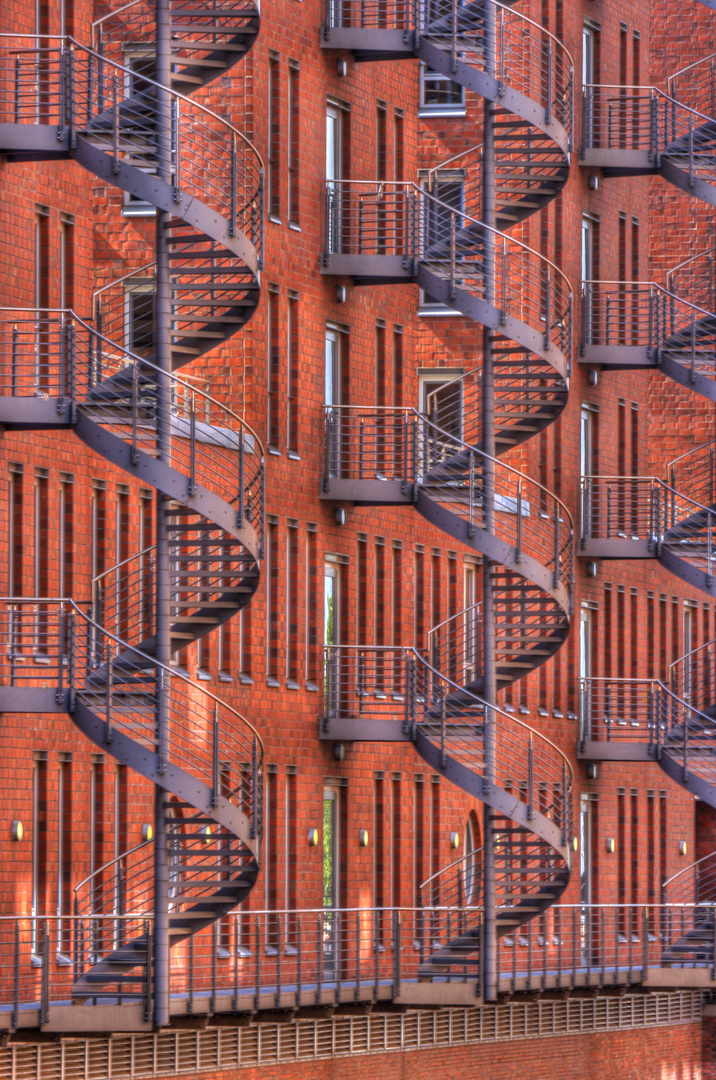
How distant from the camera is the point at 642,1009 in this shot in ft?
161

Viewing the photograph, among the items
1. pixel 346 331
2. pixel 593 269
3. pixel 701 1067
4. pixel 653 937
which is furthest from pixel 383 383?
pixel 701 1067

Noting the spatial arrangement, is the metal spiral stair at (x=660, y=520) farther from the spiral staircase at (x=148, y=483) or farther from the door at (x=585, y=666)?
the spiral staircase at (x=148, y=483)

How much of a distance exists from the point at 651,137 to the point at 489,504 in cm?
1144

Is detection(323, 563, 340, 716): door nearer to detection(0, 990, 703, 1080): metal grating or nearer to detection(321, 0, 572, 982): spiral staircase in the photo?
detection(321, 0, 572, 982): spiral staircase

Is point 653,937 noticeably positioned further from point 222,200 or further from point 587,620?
point 222,200

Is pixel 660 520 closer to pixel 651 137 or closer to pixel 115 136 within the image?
pixel 651 137

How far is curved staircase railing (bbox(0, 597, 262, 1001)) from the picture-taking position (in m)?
28.3

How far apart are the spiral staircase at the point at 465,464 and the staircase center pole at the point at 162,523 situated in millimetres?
6415

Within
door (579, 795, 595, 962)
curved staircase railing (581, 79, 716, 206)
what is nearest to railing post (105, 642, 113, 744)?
curved staircase railing (581, 79, 716, 206)

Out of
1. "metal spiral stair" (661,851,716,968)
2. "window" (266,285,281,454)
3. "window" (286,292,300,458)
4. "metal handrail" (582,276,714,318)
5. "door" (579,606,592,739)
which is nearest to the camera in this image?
"window" (266,285,281,454)

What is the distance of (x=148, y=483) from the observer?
3045 centimetres

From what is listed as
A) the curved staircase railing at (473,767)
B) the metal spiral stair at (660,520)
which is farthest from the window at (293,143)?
the metal spiral stair at (660,520)

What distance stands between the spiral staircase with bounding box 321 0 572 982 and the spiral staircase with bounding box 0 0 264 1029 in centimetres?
346

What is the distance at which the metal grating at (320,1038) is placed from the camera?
3166 centimetres
